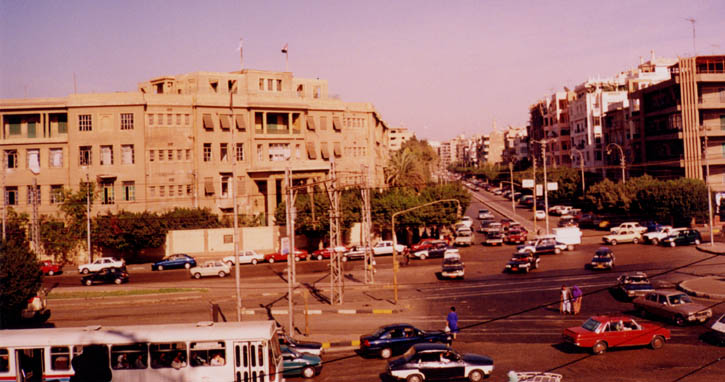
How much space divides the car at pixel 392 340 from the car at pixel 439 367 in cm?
353

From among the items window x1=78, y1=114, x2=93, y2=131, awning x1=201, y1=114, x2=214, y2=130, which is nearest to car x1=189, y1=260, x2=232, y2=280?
awning x1=201, y1=114, x2=214, y2=130

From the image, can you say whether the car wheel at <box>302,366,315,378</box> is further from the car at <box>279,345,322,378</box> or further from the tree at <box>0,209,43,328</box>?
the tree at <box>0,209,43,328</box>

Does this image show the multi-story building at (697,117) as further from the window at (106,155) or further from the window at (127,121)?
the window at (106,155)

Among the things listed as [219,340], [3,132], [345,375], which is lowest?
[345,375]

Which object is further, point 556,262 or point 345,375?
point 556,262

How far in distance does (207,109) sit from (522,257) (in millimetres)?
36576

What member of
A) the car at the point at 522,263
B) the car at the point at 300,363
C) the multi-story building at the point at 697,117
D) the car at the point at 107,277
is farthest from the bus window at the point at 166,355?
the multi-story building at the point at 697,117

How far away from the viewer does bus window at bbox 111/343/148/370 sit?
1744cm

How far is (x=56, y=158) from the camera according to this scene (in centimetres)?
5981

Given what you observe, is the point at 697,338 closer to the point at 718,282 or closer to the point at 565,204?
the point at 718,282

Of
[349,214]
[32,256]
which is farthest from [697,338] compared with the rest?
[349,214]

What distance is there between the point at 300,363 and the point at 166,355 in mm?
5083

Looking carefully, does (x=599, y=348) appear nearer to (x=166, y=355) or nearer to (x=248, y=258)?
(x=166, y=355)

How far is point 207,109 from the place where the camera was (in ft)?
208
